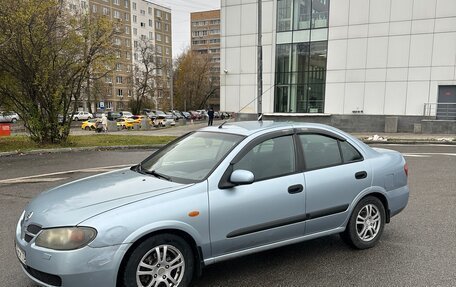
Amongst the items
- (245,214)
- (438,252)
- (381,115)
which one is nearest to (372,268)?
(438,252)

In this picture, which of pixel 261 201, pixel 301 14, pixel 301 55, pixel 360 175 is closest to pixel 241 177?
pixel 261 201

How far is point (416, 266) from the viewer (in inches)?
Answer: 153

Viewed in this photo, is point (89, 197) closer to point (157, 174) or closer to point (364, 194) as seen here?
point (157, 174)

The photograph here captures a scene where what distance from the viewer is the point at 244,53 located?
94.1 feet

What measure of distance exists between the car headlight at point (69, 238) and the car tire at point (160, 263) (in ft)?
1.23

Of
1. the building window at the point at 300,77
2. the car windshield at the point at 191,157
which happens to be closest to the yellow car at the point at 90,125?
the building window at the point at 300,77

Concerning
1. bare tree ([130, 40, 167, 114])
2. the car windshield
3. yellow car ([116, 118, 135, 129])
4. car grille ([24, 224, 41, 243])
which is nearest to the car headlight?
car grille ([24, 224, 41, 243])

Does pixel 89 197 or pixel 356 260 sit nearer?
pixel 89 197

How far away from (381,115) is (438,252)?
73.5 feet

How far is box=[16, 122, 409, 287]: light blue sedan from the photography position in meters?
2.87

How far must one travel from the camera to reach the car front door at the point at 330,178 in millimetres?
3914

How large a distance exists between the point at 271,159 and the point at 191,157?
872 mm

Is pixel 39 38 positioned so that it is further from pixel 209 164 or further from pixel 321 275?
pixel 321 275

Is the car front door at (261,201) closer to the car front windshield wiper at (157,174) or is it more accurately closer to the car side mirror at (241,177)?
the car side mirror at (241,177)
